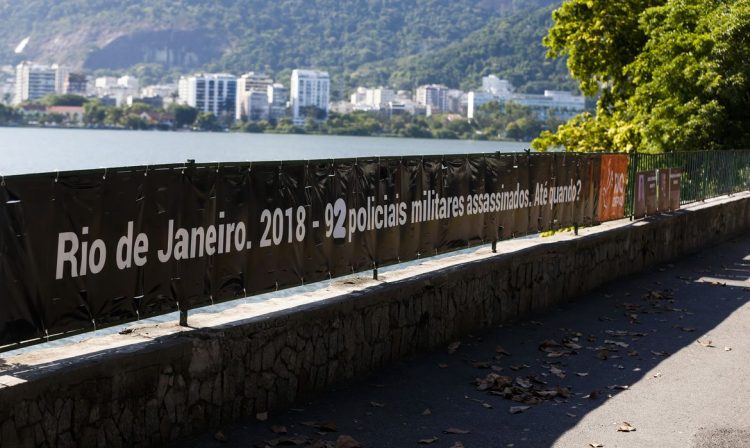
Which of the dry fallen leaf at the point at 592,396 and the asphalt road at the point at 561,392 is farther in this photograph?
the dry fallen leaf at the point at 592,396

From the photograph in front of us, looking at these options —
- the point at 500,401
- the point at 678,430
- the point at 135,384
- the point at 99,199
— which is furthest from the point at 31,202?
the point at 678,430

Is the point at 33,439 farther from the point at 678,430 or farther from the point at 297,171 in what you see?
the point at 678,430

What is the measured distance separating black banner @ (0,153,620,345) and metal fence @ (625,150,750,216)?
25.8 feet

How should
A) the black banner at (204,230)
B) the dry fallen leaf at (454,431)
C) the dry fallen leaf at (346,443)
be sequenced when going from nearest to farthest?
the black banner at (204,230) → the dry fallen leaf at (346,443) → the dry fallen leaf at (454,431)

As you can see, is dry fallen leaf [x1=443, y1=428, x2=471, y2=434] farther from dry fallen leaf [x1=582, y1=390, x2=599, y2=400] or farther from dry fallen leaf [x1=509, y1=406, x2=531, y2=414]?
dry fallen leaf [x1=582, y1=390, x2=599, y2=400]

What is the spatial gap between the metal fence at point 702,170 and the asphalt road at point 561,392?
256 inches

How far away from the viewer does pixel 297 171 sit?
942 cm

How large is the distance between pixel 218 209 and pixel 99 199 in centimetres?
133

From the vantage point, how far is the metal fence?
65.8ft

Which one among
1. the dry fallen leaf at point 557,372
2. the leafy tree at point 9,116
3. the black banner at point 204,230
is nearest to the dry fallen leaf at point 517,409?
the dry fallen leaf at point 557,372

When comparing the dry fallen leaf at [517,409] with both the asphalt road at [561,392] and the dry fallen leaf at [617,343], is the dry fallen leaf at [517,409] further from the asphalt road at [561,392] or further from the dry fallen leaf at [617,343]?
the dry fallen leaf at [617,343]

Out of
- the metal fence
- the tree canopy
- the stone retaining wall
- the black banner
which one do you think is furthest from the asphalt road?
the tree canopy

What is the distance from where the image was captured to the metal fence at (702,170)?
20.0 m

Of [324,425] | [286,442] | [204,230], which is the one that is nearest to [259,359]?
[324,425]
